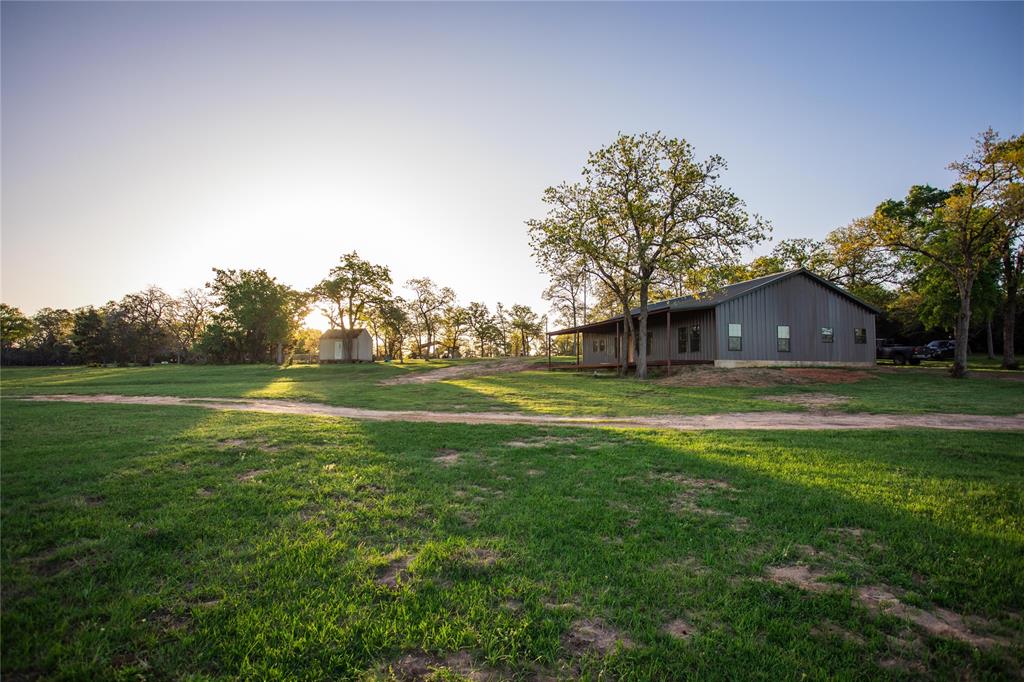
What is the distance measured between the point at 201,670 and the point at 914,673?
13.7 ft

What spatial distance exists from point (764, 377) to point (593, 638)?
22505mm

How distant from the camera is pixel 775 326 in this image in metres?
27.6

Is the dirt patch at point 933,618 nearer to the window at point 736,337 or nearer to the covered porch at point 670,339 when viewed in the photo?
the covered porch at point 670,339

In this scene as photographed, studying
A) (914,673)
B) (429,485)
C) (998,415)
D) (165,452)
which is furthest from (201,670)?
(998,415)

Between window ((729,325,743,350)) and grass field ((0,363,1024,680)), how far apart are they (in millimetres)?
20237

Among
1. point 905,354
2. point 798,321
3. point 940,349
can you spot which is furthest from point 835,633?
point 940,349

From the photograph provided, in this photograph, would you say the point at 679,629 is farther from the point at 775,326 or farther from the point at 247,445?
the point at 775,326

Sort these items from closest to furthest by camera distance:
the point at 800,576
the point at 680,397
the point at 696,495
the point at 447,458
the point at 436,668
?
the point at 436,668
the point at 800,576
the point at 696,495
the point at 447,458
the point at 680,397

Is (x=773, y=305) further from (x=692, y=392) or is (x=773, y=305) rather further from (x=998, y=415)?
(x=998, y=415)

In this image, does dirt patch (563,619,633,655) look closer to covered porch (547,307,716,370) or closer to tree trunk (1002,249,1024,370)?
covered porch (547,307,716,370)

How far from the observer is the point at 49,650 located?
2.54 metres

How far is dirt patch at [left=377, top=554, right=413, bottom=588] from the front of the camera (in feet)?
11.3

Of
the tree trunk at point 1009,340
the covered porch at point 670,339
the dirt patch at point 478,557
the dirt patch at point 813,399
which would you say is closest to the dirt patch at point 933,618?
the dirt patch at point 478,557

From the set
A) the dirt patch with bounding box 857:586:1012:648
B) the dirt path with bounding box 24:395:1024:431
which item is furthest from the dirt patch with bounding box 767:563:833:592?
the dirt path with bounding box 24:395:1024:431
